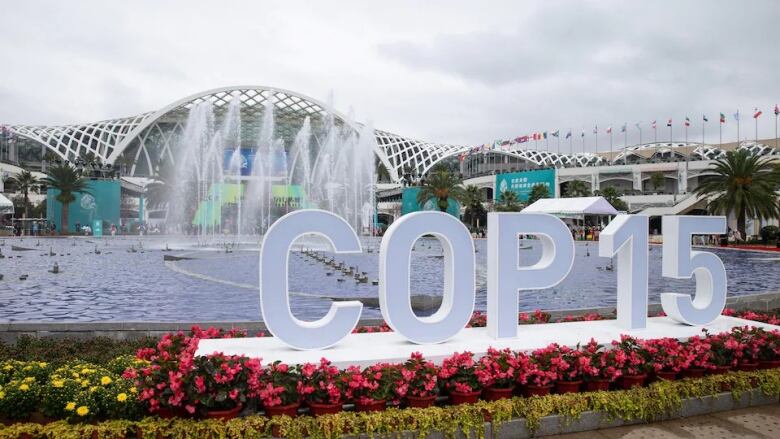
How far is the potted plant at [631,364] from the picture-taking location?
6.39 m

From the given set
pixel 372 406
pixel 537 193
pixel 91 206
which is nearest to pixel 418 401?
pixel 372 406

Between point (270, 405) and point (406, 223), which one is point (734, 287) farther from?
point (270, 405)

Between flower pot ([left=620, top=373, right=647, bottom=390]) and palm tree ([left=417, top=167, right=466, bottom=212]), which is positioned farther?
palm tree ([left=417, top=167, right=466, bottom=212])

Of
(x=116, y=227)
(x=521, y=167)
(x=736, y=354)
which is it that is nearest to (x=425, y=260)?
(x=736, y=354)

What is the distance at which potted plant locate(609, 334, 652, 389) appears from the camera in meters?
6.39

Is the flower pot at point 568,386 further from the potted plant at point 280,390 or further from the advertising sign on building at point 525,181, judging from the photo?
the advertising sign on building at point 525,181

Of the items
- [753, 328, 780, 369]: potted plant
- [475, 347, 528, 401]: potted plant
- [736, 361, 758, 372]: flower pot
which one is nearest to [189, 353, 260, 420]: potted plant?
[475, 347, 528, 401]: potted plant

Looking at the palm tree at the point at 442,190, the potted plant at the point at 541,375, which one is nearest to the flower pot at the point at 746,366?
the potted plant at the point at 541,375

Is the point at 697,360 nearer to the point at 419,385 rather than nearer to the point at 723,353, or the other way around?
the point at 723,353

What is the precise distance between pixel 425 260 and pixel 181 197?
4294cm

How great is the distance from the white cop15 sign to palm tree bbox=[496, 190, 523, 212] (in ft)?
217

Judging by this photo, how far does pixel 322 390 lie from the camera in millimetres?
5445

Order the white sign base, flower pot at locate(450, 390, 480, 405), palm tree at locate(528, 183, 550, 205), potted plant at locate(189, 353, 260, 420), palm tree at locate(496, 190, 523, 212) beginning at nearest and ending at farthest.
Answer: potted plant at locate(189, 353, 260, 420) < flower pot at locate(450, 390, 480, 405) < the white sign base < palm tree at locate(496, 190, 523, 212) < palm tree at locate(528, 183, 550, 205)

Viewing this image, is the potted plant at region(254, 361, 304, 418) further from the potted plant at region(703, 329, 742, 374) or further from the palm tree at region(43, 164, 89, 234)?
the palm tree at region(43, 164, 89, 234)
